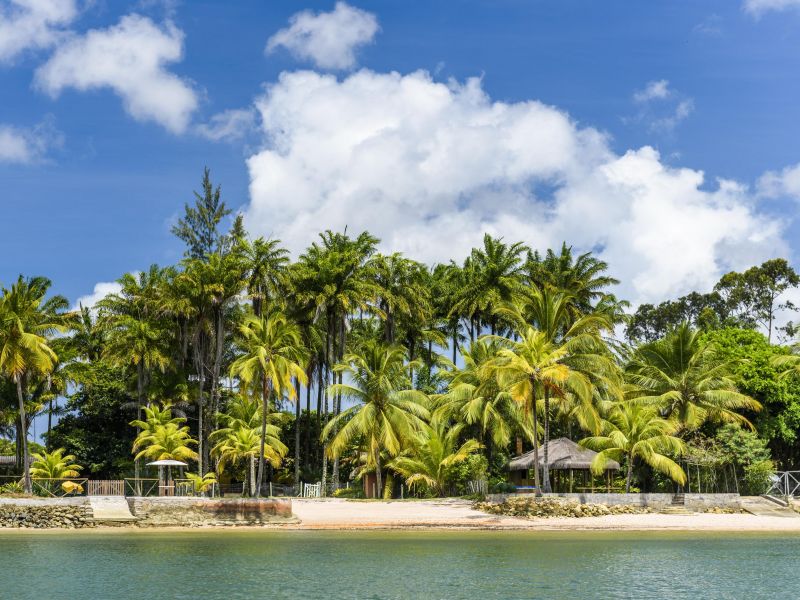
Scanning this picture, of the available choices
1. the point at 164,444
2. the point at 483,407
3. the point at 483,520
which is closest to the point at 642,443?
the point at 483,520

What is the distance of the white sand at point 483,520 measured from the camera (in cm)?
3731

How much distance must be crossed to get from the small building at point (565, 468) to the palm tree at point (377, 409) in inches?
239

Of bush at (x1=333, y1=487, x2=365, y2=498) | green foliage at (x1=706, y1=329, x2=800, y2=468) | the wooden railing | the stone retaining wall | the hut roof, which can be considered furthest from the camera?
bush at (x1=333, y1=487, x2=365, y2=498)

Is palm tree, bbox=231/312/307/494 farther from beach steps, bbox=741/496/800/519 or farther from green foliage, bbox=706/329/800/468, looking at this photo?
green foliage, bbox=706/329/800/468

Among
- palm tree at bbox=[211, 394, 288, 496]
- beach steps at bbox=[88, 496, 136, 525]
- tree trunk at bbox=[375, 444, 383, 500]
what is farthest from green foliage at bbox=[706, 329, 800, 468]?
beach steps at bbox=[88, 496, 136, 525]

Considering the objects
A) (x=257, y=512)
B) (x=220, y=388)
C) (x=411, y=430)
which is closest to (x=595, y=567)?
(x=257, y=512)

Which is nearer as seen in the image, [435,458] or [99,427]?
[435,458]

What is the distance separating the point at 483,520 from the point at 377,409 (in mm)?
11065

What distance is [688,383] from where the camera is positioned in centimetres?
4531

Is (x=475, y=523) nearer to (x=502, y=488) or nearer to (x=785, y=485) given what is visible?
(x=502, y=488)

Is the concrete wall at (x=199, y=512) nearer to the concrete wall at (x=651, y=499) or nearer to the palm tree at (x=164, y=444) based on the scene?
the palm tree at (x=164, y=444)

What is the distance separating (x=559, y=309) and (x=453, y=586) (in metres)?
23.9

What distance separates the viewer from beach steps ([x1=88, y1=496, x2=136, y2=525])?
39500 millimetres

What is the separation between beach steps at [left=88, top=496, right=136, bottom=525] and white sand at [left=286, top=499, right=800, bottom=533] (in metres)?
7.79
